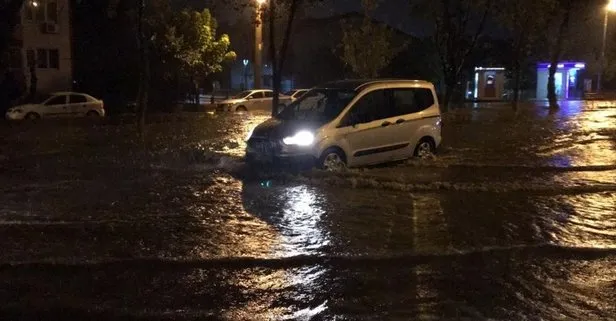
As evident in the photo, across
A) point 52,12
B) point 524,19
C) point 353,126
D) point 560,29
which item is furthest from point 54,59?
point 353,126

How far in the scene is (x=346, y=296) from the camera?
5785 millimetres

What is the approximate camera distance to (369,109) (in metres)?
12.2

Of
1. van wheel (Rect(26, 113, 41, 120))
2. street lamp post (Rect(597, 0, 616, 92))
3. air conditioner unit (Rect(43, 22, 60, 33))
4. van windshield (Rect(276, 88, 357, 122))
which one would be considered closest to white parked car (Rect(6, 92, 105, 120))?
van wheel (Rect(26, 113, 41, 120))

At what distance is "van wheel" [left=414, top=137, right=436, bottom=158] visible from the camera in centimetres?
1339

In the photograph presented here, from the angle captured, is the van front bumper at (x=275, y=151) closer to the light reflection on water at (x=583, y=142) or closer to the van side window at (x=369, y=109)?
the van side window at (x=369, y=109)

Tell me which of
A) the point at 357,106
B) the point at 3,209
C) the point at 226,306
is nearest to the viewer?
the point at 226,306

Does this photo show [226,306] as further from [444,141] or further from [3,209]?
[444,141]

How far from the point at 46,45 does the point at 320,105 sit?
29423 mm

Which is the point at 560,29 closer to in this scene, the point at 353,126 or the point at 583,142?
the point at 583,142

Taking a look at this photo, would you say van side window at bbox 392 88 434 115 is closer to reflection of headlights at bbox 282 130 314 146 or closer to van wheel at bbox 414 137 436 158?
van wheel at bbox 414 137 436 158

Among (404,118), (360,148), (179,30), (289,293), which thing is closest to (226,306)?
(289,293)

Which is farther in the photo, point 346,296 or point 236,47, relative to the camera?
point 236,47

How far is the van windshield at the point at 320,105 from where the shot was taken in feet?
38.9

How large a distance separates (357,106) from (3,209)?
19.2 ft
